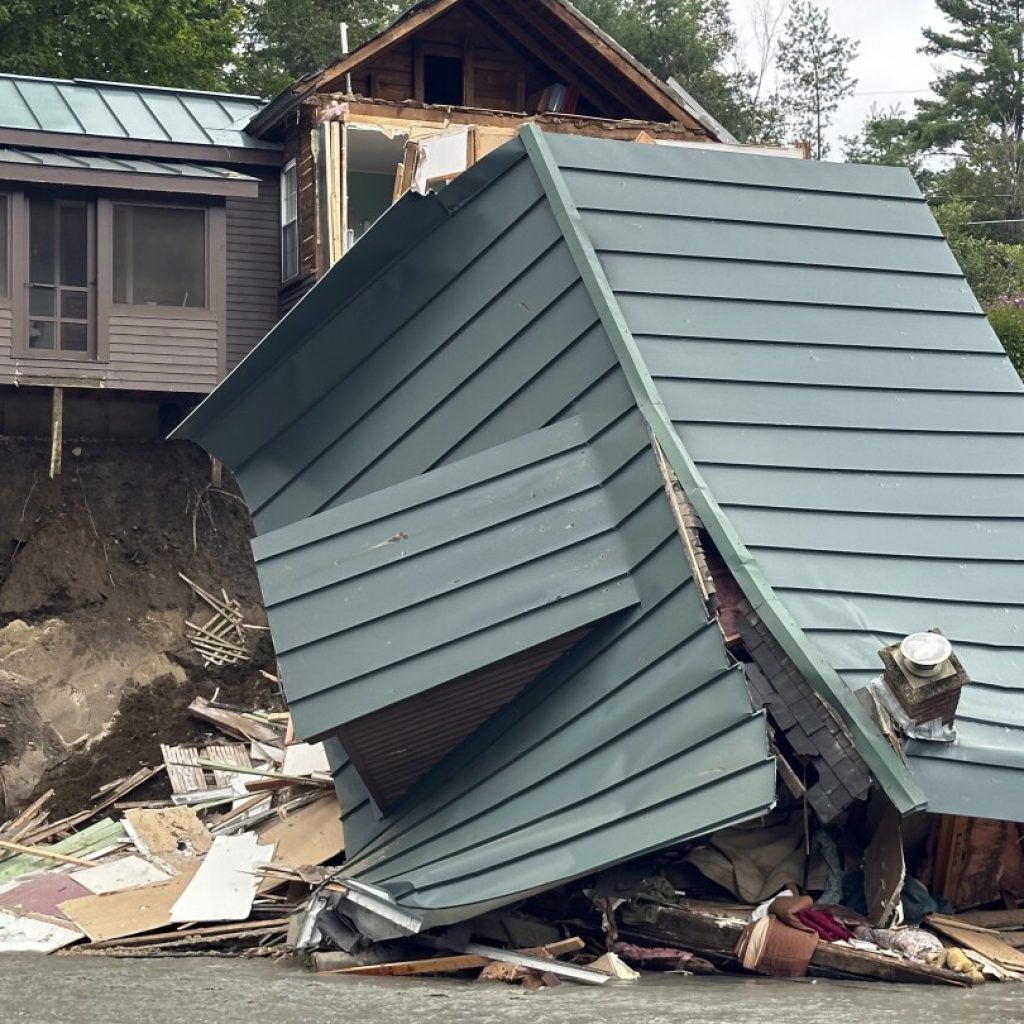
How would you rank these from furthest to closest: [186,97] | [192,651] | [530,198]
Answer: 1. [186,97]
2. [192,651]
3. [530,198]

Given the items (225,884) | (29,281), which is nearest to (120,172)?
(29,281)

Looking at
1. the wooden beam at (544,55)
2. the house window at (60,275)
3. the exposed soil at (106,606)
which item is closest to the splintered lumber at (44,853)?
the exposed soil at (106,606)

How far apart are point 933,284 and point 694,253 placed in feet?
6.06

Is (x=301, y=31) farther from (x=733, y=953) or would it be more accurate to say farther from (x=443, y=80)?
(x=733, y=953)

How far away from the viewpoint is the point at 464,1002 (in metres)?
8.01

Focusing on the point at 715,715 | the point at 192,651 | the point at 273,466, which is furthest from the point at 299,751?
the point at 192,651

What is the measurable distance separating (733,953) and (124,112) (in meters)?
16.9

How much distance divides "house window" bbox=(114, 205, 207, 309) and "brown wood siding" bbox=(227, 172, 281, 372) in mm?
975

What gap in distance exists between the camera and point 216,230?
21547mm

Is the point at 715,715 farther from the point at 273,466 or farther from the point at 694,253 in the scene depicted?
the point at 273,466

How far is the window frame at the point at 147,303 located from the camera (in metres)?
20.9

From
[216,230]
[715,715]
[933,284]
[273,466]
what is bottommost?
[715,715]

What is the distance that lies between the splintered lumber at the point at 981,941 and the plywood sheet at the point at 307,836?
412 centimetres

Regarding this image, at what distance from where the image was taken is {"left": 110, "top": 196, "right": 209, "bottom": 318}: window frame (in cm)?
2092
